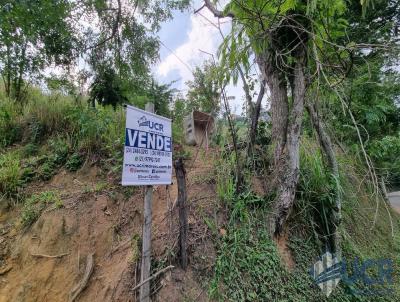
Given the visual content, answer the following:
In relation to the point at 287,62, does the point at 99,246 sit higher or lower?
lower

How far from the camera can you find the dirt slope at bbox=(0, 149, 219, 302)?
1.66 metres

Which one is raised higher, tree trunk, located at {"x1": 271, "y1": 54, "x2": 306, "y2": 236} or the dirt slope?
tree trunk, located at {"x1": 271, "y1": 54, "x2": 306, "y2": 236}

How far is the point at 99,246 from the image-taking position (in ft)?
6.81

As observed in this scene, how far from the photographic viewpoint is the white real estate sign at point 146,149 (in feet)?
4.50

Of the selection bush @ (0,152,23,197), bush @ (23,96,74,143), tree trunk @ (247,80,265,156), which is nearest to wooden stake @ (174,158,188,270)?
tree trunk @ (247,80,265,156)

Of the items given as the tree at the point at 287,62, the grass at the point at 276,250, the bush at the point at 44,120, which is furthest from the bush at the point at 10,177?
the tree at the point at 287,62

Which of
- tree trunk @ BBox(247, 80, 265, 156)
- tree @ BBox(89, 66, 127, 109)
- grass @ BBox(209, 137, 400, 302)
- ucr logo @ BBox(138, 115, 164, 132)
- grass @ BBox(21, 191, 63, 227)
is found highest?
tree @ BBox(89, 66, 127, 109)

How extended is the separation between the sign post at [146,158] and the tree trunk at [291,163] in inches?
47.4

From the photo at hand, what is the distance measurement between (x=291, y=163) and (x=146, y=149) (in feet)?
4.78

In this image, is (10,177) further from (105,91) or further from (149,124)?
(149,124)

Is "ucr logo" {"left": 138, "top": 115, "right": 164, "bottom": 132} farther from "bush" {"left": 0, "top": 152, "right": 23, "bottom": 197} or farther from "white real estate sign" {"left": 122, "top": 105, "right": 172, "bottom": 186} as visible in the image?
"bush" {"left": 0, "top": 152, "right": 23, "bottom": 197}

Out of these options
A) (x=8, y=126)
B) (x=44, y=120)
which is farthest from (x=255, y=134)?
(x=8, y=126)

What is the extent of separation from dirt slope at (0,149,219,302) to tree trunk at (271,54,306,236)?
0.65 meters

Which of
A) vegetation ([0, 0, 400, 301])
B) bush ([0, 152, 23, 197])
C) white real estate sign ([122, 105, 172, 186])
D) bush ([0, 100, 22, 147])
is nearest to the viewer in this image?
white real estate sign ([122, 105, 172, 186])
